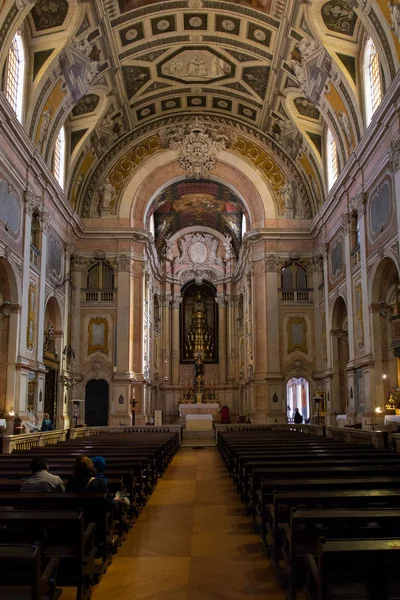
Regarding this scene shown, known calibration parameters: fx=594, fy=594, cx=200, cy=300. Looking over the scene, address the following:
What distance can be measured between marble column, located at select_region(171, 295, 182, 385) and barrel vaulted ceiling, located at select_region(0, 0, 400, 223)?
48.2 ft

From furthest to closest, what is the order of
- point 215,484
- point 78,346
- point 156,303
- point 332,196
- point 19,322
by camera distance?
point 156,303 → point 78,346 → point 332,196 → point 19,322 → point 215,484

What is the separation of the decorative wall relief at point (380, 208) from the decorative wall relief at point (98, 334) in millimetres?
15537

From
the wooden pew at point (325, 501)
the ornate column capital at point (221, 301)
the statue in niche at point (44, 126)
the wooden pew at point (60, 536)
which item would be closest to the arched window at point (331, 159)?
the statue in niche at point (44, 126)

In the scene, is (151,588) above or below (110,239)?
below

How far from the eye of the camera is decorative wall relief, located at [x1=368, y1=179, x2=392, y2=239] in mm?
19938

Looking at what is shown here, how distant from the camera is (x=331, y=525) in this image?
15.5 feet

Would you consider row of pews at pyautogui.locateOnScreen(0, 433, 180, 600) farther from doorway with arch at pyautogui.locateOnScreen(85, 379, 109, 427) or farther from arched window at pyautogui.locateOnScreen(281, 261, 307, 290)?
arched window at pyautogui.locateOnScreen(281, 261, 307, 290)

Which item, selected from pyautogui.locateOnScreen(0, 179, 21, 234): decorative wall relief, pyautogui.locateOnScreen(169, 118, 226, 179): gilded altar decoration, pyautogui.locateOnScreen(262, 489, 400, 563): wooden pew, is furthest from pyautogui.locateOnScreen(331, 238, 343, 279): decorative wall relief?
pyautogui.locateOnScreen(262, 489, 400, 563): wooden pew

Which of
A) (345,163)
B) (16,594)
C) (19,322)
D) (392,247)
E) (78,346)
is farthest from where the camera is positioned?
(78,346)

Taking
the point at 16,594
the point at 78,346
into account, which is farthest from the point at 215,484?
the point at 78,346

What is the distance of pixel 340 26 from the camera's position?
2169 cm

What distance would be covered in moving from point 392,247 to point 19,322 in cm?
1296

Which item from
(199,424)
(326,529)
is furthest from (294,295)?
(326,529)

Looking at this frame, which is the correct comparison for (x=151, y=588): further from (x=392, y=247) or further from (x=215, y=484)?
(x=392, y=247)
